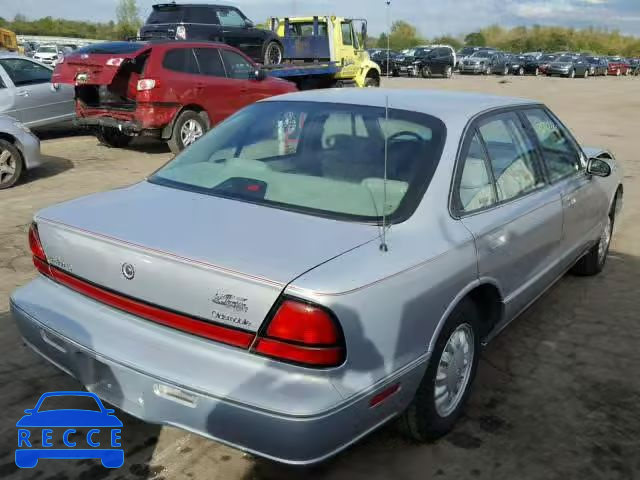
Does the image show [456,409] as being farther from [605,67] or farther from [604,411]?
[605,67]

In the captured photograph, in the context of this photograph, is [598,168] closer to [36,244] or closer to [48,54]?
[36,244]

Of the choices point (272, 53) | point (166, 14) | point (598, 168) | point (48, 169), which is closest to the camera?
point (598, 168)

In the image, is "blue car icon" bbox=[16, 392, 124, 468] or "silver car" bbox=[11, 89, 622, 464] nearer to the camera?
"silver car" bbox=[11, 89, 622, 464]

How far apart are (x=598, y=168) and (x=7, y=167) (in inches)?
272

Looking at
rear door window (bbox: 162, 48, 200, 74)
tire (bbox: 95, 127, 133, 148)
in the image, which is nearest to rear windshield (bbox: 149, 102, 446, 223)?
rear door window (bbox: 162, 48, 200, 74)

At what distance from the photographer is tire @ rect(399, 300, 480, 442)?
9.00 feet

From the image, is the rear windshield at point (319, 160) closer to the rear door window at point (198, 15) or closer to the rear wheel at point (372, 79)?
the rear door window at point (198, 15)

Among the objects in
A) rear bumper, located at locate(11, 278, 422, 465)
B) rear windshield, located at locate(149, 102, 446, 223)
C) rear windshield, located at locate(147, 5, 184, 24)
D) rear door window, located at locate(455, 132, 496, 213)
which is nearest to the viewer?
rear bumper, located at locate(11, 278, 422, 465)

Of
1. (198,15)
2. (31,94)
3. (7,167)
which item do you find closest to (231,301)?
(7,167)

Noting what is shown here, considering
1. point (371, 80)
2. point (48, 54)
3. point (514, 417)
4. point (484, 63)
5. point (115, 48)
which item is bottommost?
point (484, 63)

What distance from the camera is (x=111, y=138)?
11156mm

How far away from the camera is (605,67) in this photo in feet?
162

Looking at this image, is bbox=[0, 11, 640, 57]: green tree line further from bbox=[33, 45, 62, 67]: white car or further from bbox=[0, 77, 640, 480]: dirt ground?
bbox=[0, 77, 640, 480]: dirt ground

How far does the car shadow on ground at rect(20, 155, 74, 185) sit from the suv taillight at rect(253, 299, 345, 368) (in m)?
7.28
